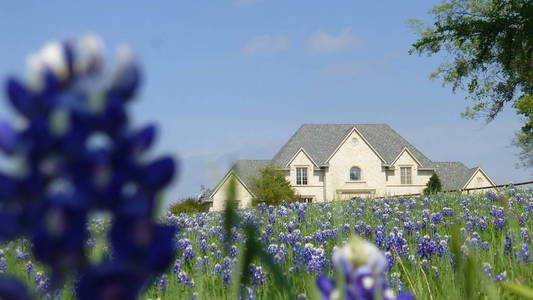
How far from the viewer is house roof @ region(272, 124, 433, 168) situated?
206 ft

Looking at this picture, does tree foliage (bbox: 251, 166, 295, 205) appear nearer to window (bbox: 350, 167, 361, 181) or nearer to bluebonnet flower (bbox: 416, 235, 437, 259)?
window (bbox: 350, 167, 361, 181)

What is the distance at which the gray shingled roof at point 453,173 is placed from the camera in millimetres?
66875

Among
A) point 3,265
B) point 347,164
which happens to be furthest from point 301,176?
point 3,265

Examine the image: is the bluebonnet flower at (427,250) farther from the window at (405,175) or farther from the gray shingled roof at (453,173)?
the gray shingled roof at (453,173)

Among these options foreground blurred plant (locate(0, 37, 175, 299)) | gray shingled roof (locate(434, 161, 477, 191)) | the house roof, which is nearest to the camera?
foreground blurred plant (locate(0, 37, 175, 299))

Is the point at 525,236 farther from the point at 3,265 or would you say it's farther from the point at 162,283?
the point at 3,265

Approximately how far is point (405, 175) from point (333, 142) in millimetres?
8406

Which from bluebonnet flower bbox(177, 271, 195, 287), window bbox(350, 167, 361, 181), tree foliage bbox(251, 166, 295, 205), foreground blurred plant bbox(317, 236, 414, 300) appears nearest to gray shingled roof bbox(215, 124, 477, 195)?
window bbox(350, 167, 361, 181)

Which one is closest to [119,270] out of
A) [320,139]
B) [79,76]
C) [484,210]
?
[79,76]

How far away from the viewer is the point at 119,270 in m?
0.95

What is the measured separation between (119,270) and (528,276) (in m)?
4.98

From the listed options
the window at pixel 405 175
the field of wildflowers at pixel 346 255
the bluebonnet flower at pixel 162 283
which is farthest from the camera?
the window at pixel 405 175

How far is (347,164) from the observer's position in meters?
61.9

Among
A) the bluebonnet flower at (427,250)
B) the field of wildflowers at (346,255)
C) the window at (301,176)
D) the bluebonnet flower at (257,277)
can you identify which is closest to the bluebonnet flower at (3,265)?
the field of wildflowers at (346,255)
